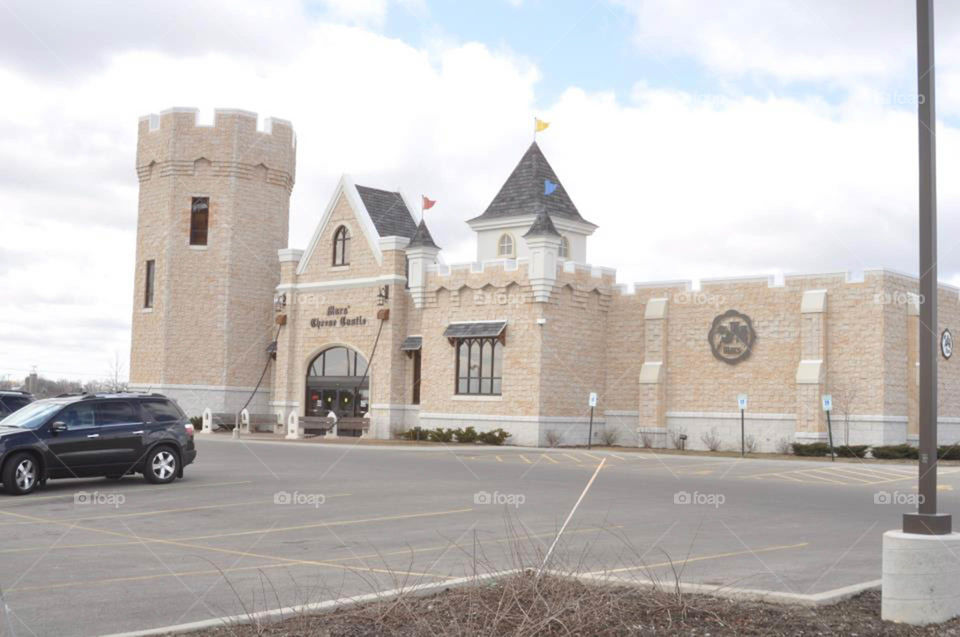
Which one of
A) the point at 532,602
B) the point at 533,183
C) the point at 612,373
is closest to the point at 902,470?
the point at 612,373

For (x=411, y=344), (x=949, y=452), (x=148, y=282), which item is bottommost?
(x=949, y=452)

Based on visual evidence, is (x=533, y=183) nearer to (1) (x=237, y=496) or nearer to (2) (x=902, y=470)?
(2) (x=902, y=470)

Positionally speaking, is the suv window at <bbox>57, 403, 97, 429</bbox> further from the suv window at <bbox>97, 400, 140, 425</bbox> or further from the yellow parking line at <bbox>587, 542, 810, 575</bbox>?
the yellow parking line at <bbox>587, 542, 810, 575</bbox>

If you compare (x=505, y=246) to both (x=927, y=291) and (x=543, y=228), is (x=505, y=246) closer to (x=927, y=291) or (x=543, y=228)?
(x=543, y=228)

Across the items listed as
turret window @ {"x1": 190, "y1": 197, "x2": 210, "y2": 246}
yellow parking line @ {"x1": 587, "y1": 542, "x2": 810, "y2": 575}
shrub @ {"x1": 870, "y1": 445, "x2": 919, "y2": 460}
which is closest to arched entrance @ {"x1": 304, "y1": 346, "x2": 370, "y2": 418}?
turret window @ {"x1": 190, "y1": 197, "x2": 210, "y2": 246}

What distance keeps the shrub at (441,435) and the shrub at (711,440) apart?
877 centimetres

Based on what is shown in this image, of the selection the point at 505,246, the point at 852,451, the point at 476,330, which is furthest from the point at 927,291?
the point at 505,246

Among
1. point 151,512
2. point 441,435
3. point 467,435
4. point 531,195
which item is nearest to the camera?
point 151,512

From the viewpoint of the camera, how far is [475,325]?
38125mm

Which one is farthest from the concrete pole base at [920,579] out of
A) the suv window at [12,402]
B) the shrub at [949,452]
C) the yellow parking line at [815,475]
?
the shrub at [949,452]

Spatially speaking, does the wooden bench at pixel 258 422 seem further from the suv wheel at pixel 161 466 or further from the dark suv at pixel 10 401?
the suv wheel at pixel 161 466

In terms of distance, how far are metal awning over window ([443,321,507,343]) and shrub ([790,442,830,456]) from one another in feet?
35.1

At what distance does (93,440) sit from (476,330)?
20384 mm

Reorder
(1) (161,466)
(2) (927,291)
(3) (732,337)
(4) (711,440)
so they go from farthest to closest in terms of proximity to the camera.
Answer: (4) (711,440), (3) (732,337), (1) (161,466), (2) (927,291)
